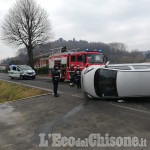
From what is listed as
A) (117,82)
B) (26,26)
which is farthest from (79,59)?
(26,26)


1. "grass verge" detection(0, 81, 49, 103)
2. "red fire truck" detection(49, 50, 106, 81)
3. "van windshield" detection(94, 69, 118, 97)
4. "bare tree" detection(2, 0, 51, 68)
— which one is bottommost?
"grass verge" detection(0, 81, 49, 103)

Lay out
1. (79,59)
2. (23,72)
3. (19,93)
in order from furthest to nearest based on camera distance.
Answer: (23,72), (79,59), (19,93)

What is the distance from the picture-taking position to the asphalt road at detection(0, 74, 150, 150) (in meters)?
4.16

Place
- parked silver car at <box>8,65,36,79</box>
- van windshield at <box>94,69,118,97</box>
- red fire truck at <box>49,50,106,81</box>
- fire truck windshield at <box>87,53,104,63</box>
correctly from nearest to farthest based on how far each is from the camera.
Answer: van windshield at <box>94,69,118,97</box> → red fire truck at <box>49,50,106,81</box> → fire truck windshield at <box>87,53,104,63</box> → parked silver car at <box>8,65,36,79</box>

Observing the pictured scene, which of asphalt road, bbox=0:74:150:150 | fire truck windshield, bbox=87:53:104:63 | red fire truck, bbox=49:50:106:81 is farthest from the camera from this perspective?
fire truck windshield, bbox=87:53:104:63

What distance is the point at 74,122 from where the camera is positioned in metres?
5.17

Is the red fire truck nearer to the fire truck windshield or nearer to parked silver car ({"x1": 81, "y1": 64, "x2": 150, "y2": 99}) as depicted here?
the fire truck windshield

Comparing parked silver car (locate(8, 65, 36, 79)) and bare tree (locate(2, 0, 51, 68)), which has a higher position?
bare tree (locate(2, 0, 51, 68))

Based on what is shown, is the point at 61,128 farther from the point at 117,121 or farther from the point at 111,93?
the point at 111,93

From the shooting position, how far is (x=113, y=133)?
4195mm

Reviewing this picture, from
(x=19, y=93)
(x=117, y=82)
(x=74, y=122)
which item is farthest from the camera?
(x=19, y=93)

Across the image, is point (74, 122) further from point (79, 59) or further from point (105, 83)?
point (79, 59)

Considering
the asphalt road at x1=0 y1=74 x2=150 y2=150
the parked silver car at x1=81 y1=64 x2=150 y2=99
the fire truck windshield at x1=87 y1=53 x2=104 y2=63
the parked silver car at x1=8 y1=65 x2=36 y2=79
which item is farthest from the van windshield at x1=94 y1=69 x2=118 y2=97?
the parked silver car at x1=8 y1=65 x2=36 y2=79

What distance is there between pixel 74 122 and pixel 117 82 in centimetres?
250
